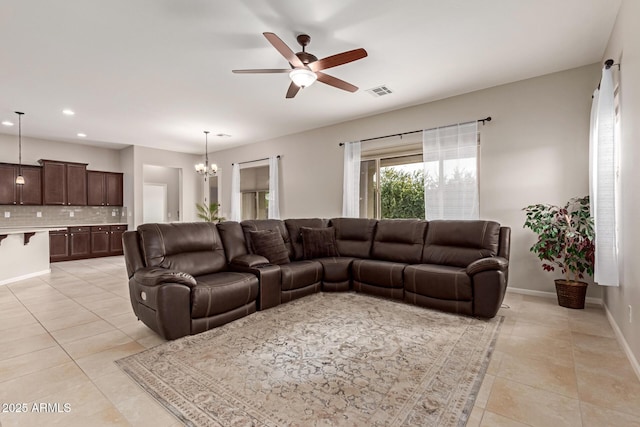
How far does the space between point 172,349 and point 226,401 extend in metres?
0.94

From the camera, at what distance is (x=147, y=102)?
472cm

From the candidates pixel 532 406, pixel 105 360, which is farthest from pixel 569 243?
pixel 105 360

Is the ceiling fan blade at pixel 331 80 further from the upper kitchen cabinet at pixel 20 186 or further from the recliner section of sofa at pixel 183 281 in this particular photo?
the upper kitchen cabinet at pixel 20 186

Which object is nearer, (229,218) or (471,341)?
(471,341)

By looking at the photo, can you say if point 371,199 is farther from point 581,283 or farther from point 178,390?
point 178,390

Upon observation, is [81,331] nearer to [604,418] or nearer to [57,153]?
[604,418]

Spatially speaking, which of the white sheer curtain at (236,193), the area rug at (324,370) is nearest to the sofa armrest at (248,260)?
the area rug at (324,370)

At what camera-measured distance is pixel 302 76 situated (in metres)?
2.94

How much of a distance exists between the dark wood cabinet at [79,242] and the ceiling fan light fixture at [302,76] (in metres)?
7.08

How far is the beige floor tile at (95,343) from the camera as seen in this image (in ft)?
7.95

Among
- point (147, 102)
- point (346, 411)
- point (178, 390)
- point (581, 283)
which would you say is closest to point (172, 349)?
point (178, 390)

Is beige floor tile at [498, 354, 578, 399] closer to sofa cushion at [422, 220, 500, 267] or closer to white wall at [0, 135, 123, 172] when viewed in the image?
sofa cushion at [422, 220, 500, 267]

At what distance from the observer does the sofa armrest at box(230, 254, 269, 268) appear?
344 cm

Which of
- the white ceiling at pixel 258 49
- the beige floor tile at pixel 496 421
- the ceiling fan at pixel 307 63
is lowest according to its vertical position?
the beige floor tile at pixel 496 421
